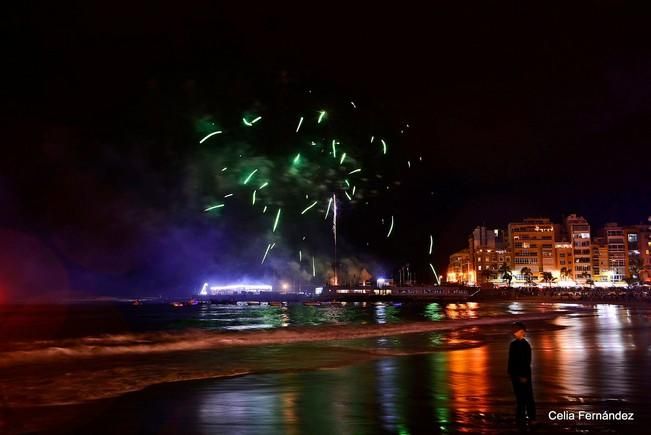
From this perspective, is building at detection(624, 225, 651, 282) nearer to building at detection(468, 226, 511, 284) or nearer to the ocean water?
building at detection(468, 226, 511, 284)

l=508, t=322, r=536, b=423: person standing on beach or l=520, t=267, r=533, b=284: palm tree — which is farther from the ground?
l=508, t=322, r=536, b=423: person standing on beach

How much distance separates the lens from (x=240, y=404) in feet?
37.8

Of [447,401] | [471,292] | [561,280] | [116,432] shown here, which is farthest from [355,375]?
[561,280]

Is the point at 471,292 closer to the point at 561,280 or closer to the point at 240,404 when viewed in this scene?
the point at 561,280

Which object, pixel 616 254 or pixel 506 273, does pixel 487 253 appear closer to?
pixel 506 273

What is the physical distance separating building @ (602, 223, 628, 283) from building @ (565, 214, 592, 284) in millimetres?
4982

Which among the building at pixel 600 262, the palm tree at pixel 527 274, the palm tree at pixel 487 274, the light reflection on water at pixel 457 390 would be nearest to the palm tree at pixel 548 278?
the palm tree at pixel 527 274

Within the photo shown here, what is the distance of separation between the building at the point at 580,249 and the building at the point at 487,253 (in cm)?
1772

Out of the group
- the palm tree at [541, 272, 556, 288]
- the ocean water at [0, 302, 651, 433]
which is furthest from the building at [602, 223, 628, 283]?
the ocean water at [0, 302, 651, 433]

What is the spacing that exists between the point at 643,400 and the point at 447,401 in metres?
3.69

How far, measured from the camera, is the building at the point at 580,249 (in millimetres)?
154175

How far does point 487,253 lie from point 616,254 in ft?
117

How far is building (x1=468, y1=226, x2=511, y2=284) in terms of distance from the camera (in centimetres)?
16912

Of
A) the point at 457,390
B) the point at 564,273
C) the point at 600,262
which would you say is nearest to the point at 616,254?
the point at 600,262
